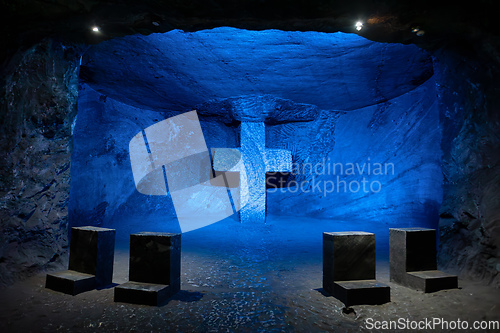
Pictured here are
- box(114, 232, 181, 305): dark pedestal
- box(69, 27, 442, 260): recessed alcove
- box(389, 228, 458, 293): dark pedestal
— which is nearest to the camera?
box(114, 232, 181, 305): dark pedestal

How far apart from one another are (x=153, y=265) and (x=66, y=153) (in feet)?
6.87

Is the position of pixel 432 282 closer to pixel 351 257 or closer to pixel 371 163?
pixel 351 257

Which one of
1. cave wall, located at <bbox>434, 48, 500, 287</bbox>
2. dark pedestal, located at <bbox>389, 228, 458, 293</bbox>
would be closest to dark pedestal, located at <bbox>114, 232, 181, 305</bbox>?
dark pedestal, located at <bbox>389, 228, 458, 293</bbox>

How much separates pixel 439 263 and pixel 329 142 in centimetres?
566

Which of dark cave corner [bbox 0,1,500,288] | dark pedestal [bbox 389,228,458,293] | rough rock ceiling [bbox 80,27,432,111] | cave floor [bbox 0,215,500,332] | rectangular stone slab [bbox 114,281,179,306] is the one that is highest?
rough rock ceiling [bbox 80,27,432,111]

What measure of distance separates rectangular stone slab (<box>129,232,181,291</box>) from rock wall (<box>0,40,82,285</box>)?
1438 mm

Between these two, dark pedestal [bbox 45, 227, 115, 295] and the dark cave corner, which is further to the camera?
the dark cave corner

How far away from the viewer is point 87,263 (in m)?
3.37

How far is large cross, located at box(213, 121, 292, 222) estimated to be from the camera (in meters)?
8.27

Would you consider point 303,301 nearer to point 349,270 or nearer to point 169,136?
point 349,270

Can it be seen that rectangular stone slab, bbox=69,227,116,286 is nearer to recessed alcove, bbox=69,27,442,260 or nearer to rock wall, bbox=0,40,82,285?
rock wall, bbox=0,40,82,285

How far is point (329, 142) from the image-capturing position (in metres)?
9.20

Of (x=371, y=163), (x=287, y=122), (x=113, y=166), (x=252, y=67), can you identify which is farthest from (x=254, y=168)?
(x=113, y=166)

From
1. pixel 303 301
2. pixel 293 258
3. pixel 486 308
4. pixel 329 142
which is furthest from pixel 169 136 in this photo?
pixel 486 308
